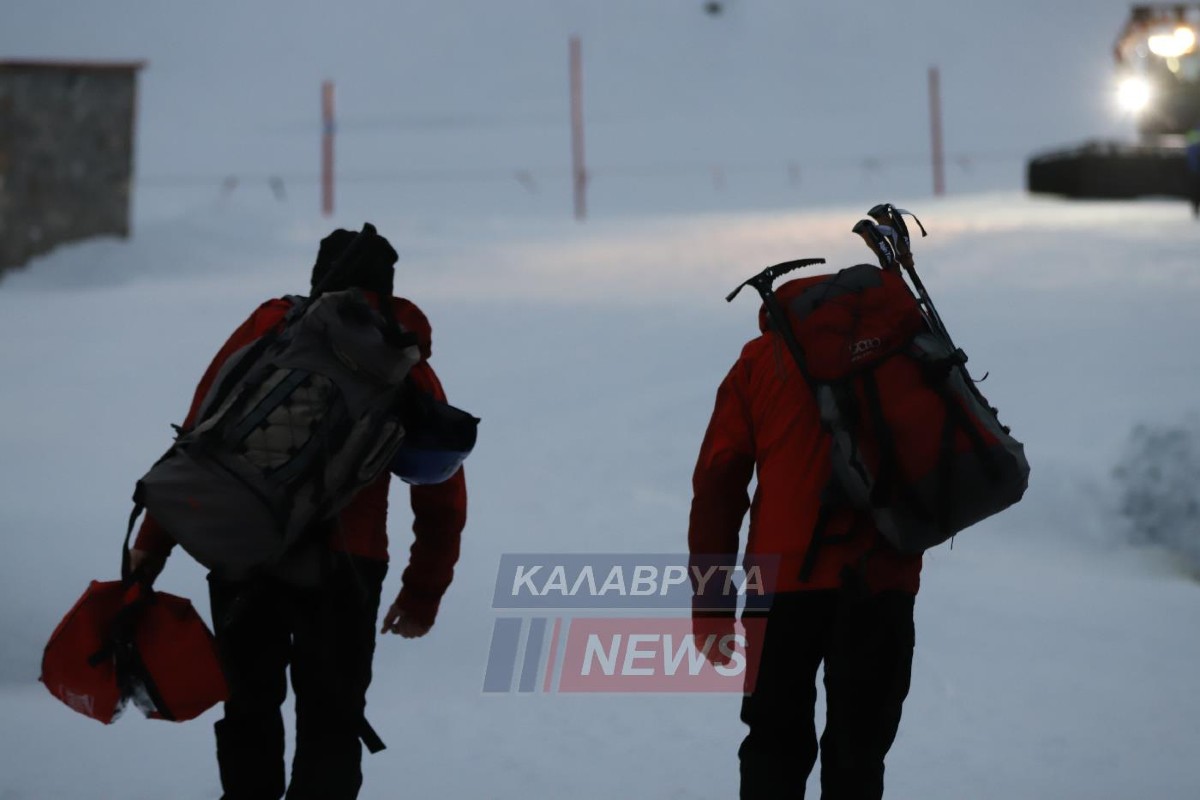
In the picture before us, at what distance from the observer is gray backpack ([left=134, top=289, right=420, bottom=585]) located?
2775 mm

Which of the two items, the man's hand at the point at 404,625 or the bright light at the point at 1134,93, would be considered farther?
the bright light at the point at 1134,93

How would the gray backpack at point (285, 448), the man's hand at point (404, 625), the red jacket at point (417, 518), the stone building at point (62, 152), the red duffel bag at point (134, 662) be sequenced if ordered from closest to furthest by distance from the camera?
the gray backpack at point (285, 448) < the red duffel bag at point (134, 662) < the red jacket at point (417, 518) < the man's hand at point (404, 625) < the stone building at point (62, 152)

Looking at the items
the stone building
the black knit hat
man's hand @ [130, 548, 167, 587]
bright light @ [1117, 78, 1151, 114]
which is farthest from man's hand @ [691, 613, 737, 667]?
bright light @ [1117, 78, 1151, 114]

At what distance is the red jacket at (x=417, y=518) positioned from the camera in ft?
9.86

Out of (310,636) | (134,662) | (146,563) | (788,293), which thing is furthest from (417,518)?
(788,293)

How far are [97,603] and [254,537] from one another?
399mm

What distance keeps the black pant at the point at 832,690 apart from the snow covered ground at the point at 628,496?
152 centimetres

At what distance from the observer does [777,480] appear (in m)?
2.93

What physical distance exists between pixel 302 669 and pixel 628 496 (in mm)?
4407

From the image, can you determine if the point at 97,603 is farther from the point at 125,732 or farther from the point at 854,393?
the point at 125,732

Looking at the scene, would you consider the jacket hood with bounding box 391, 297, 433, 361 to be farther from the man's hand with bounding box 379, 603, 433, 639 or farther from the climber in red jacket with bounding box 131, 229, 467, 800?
the man's hand with bounding box 379, 603, 433, 639

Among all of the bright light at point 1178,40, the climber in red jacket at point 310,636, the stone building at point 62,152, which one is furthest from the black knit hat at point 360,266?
the bright light at point 1178,40

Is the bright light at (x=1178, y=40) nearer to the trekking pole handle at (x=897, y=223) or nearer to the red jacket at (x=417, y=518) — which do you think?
the trekking pole handle at (x=897, y=223)

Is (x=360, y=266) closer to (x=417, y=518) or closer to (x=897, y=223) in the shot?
(x=417, y=518)
